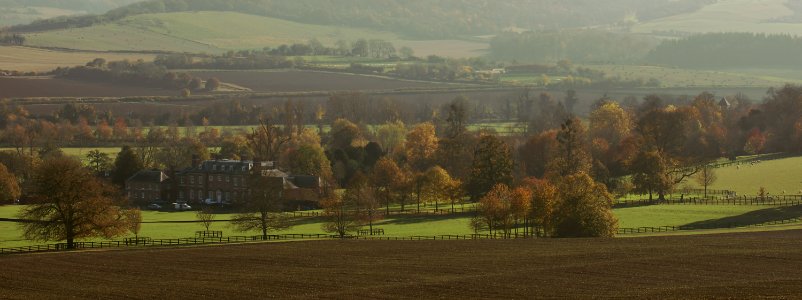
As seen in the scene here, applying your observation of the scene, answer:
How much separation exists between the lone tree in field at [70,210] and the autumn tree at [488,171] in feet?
97.6

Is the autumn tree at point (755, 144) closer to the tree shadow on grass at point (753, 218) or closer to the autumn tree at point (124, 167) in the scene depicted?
the tree shadow on grass at point (753, 218)

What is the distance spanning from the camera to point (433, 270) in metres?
65.9

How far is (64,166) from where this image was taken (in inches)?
3393

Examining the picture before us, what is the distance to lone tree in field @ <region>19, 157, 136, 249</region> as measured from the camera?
83.4m

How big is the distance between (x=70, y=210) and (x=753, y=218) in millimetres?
40560

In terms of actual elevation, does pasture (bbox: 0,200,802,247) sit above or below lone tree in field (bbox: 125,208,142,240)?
below

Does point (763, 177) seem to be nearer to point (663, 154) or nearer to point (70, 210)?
point (663, 154)

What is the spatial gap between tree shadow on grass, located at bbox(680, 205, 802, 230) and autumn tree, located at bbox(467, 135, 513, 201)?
61.6ft

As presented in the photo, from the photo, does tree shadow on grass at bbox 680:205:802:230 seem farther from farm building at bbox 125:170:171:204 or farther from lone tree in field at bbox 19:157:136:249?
farm building at bbox 125:170:171:204

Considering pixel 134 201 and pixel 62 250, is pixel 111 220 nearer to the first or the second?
pixel 62 250

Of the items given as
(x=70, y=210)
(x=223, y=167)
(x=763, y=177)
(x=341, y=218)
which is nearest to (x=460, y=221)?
(x=341, y=218)

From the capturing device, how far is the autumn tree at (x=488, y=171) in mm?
106812

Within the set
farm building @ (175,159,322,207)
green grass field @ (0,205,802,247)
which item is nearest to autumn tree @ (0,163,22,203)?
green grass field @ (0,205,802,247)

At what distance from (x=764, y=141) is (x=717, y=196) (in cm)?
3196
